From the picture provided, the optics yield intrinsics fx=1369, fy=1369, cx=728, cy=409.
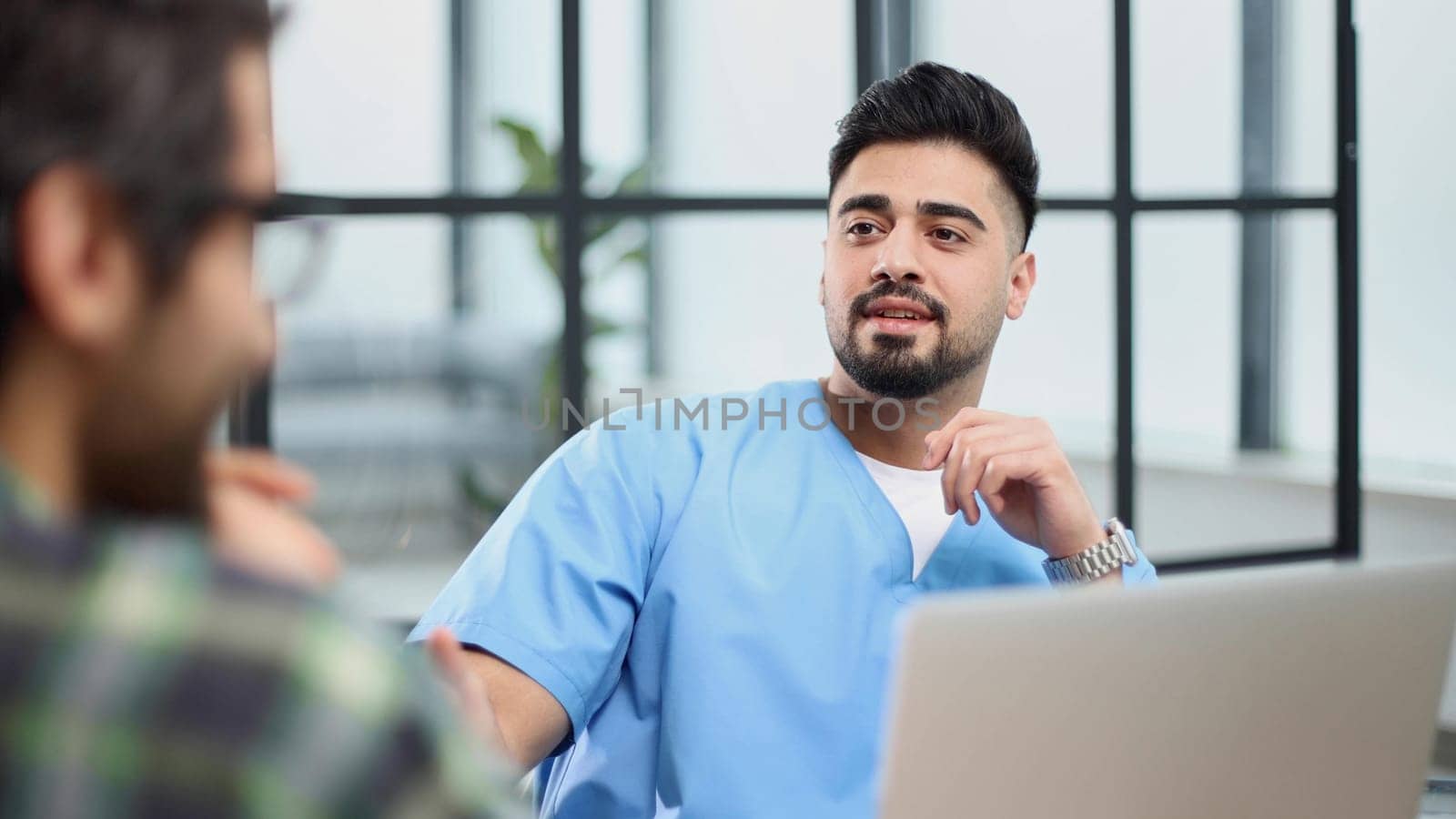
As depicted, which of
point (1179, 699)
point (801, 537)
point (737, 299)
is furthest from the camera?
point (737, 299)

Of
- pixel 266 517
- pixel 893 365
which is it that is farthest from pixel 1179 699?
pixel 893 365

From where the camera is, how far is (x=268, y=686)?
370 mm

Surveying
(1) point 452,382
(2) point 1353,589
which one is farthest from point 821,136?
(2) point 1353,589

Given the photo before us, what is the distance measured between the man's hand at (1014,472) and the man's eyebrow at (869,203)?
31 cm

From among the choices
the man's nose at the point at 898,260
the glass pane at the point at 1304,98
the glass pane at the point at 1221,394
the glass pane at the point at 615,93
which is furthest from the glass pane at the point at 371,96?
the glass pane at the point at 1304,98

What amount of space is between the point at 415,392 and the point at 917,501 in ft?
3.34

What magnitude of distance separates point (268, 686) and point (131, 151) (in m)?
0.16

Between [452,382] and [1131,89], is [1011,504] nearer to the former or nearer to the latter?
[452,382]

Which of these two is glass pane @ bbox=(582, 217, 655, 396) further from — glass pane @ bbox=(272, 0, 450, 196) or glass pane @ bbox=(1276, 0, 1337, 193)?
glass pane @ bbox=(1276, 0, 1337, 193)

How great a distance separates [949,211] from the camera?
154 cm

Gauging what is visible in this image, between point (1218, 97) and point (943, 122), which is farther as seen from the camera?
point (1218, 97)

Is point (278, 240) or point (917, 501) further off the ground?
point (278, 240)

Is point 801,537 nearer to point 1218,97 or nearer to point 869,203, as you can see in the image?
point 869,203

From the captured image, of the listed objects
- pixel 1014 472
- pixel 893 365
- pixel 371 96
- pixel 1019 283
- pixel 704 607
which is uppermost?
pixel 371 96
